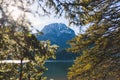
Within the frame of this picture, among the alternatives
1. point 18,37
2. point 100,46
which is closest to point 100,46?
point 100,46

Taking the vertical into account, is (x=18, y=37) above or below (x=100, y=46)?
below

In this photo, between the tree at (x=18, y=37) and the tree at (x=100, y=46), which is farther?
the tree at (x=100, y=46)

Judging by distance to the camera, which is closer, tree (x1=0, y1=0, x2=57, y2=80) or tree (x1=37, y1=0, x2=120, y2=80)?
tree (x1=0, y1=0, x2=57, y2=80)

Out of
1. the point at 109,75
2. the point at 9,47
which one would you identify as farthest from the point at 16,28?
the point at 109,75

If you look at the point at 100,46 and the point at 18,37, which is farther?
the point at 100,46

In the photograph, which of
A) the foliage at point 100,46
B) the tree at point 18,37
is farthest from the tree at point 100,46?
the tree at point 18,37

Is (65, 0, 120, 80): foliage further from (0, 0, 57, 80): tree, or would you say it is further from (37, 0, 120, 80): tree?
(0, 0, 57, 80): tree

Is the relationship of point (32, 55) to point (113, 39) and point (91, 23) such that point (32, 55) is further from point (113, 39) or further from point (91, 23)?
point (91, 23)

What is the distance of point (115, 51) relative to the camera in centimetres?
1495

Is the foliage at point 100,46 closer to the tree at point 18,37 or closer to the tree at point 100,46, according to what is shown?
the tree at point 100,46

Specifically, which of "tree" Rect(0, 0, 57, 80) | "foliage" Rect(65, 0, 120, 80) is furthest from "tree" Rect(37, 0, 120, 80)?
"tree" Rect(0, 0, 57, 80)

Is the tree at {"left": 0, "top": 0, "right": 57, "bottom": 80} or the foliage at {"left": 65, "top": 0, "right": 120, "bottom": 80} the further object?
the foliage at {"left": 65, "top": 0, "right": 120, "bottom": 80}

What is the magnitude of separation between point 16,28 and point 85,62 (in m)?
9.28

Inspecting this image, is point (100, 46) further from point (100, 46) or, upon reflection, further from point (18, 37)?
A: point (18, 37)
